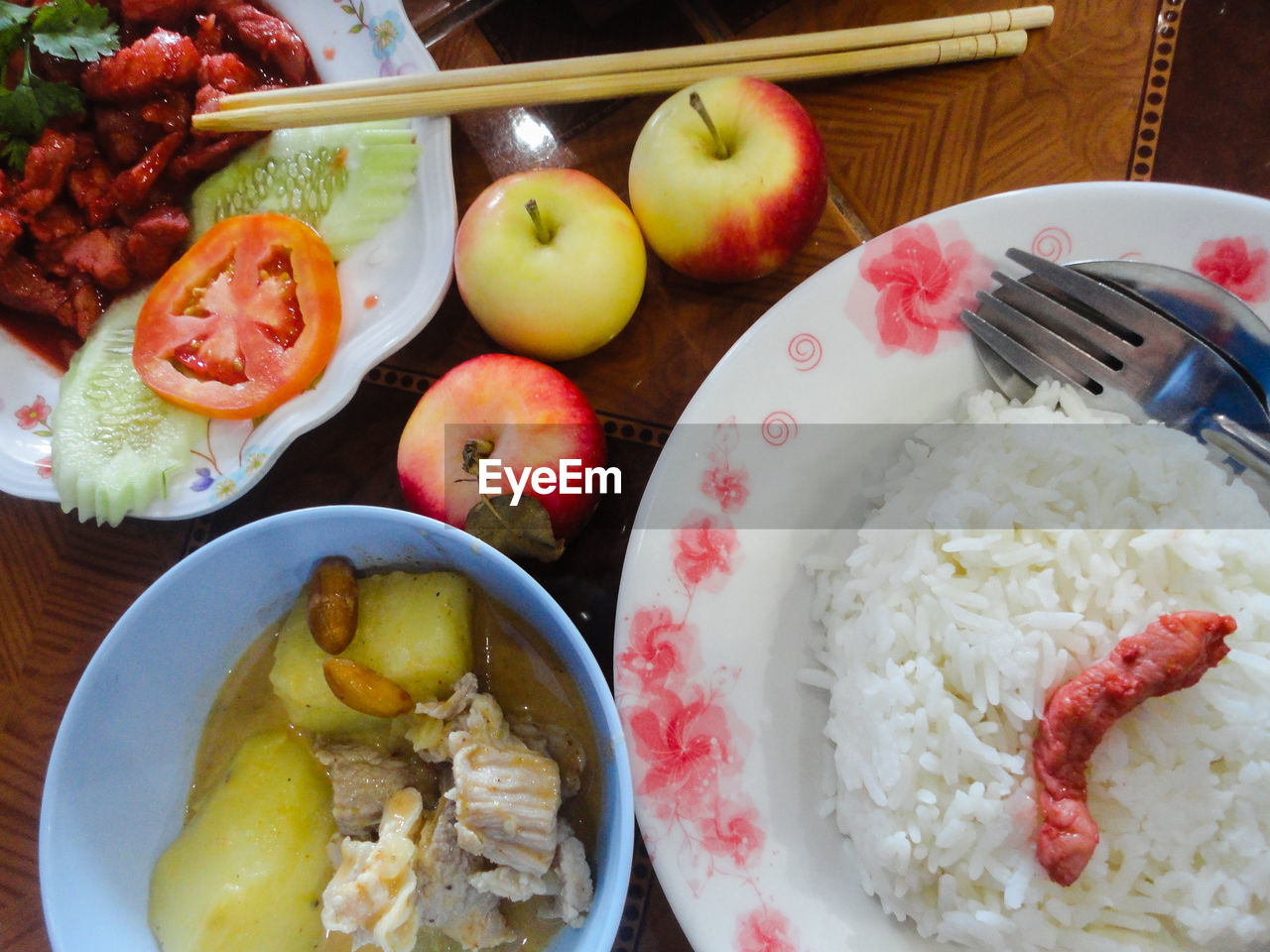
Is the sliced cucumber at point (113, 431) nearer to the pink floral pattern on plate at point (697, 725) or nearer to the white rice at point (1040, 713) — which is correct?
the pink floral pattern on plate at point (697, 725)

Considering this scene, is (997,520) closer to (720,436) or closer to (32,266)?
(720,436)

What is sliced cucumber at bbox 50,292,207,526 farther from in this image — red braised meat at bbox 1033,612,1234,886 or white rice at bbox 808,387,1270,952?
red braised meat at bbox 1033,612,1234,886

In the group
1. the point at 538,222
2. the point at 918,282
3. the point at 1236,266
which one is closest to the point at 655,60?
the point at 538,222

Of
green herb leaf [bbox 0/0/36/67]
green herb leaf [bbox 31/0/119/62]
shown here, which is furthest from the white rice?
green herb leaf [bbox 0/0/36/67]

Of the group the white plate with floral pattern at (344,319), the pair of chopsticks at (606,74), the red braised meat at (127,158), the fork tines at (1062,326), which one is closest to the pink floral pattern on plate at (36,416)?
the white plate with floral pattern at (344,319)

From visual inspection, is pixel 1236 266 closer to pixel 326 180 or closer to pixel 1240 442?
pixel 1240 442
